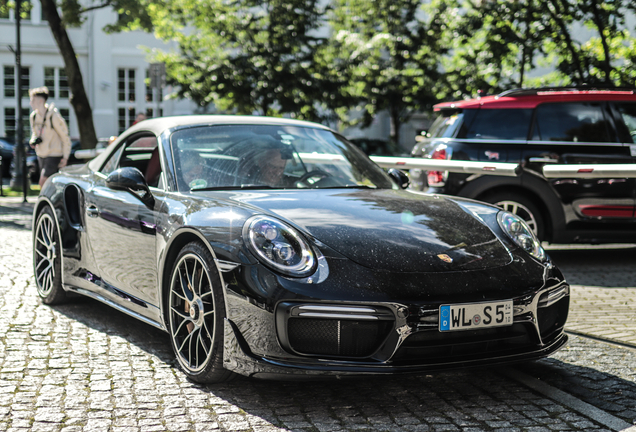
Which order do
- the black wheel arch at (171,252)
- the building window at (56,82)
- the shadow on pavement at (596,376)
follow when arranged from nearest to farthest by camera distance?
the shadow on pavement at (596,376) → the black wheel arch at (171,252) → the building window at (56,82)

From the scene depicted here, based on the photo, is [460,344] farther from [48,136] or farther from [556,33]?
[556,33]

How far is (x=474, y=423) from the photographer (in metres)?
3.41

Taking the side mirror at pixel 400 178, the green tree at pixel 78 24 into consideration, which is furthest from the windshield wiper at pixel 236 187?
the green tree at pixel 78 24

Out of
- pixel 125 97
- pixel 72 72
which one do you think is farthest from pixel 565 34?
pixel 125 97

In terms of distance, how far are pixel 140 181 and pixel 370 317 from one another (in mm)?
1754

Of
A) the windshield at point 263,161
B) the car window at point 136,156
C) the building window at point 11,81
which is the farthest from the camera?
the building window at point 11,81

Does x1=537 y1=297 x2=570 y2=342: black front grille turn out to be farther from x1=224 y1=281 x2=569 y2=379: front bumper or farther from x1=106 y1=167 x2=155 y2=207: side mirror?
x1=106 y1=167 x2=155 y2=207: side mirror

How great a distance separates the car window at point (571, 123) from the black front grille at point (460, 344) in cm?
508

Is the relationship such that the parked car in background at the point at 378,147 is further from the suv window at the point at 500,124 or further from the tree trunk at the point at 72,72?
the suv window at the point at 500,124

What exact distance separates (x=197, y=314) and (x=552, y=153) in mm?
5437

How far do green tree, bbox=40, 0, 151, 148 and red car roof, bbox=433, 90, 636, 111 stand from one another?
422 inches

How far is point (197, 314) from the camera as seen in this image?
385 centimetres

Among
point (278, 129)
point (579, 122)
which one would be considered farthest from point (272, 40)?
point (278, 129)

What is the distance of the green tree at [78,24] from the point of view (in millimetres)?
17344
